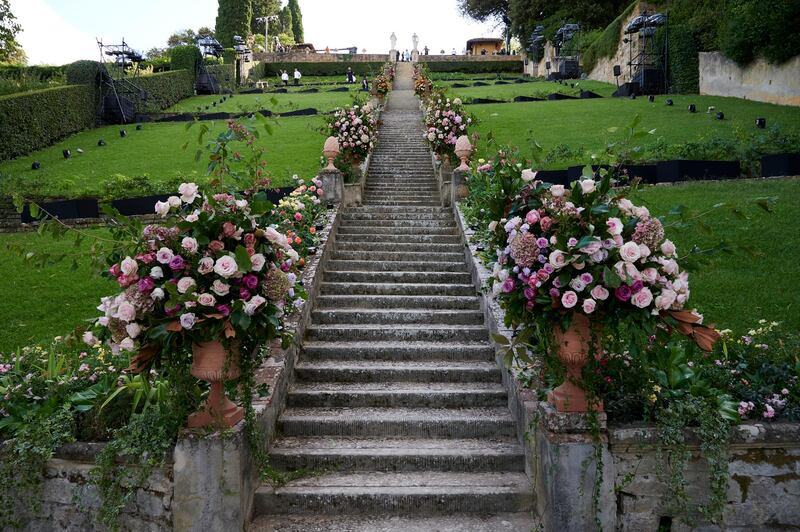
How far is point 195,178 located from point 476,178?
7.54 m

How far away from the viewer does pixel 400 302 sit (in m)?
7.50

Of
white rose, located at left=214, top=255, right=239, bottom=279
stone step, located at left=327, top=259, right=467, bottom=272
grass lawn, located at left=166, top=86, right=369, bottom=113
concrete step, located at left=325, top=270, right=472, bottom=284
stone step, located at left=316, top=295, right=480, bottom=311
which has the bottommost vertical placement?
stone step, located at left=316, top=295, right=480, bottom=311

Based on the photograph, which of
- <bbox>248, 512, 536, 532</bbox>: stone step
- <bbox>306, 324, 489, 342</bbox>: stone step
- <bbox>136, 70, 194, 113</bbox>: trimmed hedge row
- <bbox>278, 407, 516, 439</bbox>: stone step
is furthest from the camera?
<bbox>136, 70, 194, 113</bbox>: trimmed hedge row

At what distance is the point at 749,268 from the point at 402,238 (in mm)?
4671

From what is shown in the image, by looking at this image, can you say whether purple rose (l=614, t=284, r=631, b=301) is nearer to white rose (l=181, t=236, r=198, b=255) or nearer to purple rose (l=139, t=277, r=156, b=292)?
white rose (l=181, t=236, r=198, b=255)

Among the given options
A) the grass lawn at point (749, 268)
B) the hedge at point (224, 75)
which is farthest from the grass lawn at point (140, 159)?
the hedge at point (224, 75)

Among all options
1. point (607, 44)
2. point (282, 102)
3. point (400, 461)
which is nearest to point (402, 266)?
point (400, 461)

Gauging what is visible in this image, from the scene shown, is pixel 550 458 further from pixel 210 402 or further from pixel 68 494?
pixel 68 494

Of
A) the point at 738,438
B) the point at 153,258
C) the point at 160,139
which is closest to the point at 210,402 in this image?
the point at 153,258

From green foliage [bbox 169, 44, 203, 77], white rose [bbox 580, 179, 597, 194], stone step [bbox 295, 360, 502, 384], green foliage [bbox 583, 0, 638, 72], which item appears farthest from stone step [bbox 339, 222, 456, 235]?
green foliage [bbox 169, 44, 203, 77]

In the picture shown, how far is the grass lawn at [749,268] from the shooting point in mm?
6948

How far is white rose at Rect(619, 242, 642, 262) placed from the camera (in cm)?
344

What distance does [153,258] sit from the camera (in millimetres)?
3648

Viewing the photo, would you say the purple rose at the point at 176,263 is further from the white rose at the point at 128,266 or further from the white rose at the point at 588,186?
the white rose at the point at 588,186
